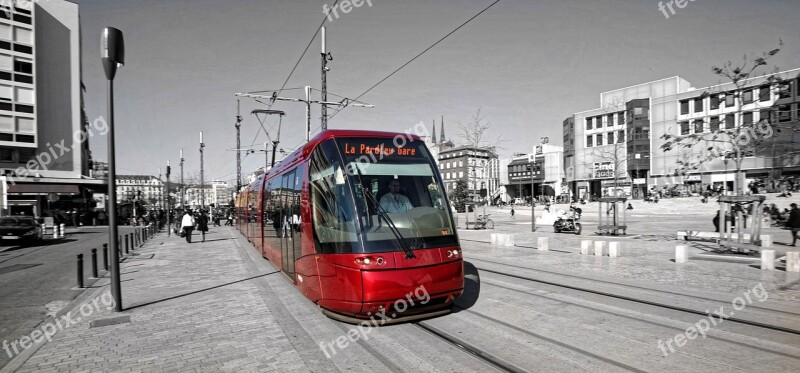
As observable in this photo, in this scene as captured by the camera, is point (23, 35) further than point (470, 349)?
Yes

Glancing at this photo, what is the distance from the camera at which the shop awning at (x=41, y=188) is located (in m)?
34.5

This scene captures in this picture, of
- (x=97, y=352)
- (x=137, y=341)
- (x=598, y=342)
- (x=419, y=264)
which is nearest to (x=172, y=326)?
(x=137, y=341)

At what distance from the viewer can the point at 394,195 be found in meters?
6.16

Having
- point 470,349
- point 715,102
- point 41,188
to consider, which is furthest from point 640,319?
point 41,188

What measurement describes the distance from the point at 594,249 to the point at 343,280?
36.7 feet

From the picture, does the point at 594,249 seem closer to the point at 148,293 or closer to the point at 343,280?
the point at 343,280

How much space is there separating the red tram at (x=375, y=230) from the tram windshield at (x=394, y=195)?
0.05 ft

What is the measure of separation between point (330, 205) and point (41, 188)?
41.3 metres

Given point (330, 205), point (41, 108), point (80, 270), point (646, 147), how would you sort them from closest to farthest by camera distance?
1. point (330, 205)
2. point (80, 270)
3. point (41, 108)
4. point (646, 147)

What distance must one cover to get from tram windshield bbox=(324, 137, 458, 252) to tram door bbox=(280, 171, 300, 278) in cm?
188

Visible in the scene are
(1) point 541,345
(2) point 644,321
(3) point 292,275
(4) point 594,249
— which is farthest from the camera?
(4) point 594,249

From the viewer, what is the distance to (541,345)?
5191mm

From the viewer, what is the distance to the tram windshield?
573 cm

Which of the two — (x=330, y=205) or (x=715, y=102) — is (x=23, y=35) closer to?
(x=330, y=205)
